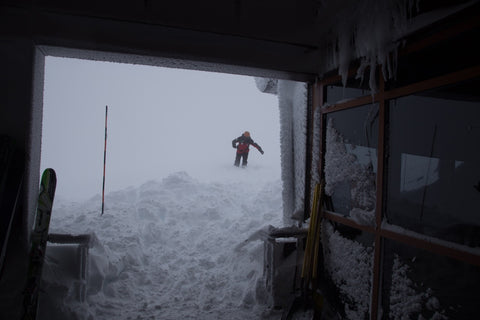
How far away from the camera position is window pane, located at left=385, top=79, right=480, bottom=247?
1815 mm

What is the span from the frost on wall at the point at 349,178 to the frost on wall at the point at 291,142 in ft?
2.06

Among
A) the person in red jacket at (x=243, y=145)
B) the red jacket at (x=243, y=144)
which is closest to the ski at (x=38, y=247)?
the person in red jacket at (x=243, y=145)

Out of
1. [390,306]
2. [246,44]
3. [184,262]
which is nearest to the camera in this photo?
[390,306]

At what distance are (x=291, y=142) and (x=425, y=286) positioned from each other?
2.67 metres

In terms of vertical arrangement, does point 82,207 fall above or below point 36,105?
below

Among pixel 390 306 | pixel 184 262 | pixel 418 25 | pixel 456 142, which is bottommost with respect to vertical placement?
pixel 184 262

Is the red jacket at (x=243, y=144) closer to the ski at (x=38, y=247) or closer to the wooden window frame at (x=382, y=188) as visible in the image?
the wooden window frame at (x=382, y=188)

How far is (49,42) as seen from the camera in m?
2.61

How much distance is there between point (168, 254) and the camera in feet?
16.2

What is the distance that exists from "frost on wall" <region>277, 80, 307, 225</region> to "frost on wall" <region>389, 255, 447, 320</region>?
1.66m

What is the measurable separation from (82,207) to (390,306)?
668 centimetres

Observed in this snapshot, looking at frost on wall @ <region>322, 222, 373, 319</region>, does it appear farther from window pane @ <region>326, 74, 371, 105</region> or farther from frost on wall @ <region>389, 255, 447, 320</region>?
window pane @ <region>326, 74, 371, 105</region>

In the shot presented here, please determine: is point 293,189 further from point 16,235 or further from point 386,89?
point 16,235

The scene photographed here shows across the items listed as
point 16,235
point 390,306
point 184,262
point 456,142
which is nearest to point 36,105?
point 16,235
